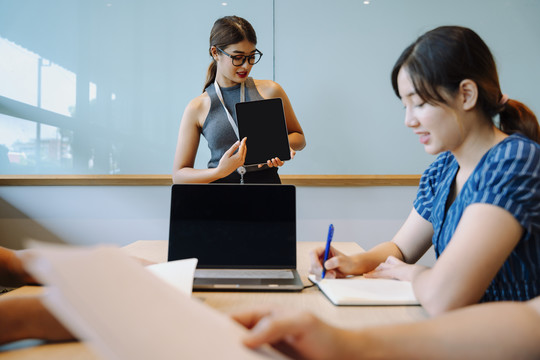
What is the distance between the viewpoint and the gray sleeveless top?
6.51 ft

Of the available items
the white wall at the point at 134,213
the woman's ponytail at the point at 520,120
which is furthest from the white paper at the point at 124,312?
the white wall at the point at 134,213

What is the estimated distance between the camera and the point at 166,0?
289cm

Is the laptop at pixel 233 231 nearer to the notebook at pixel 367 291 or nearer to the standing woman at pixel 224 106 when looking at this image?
the notebook at pixel 367 291

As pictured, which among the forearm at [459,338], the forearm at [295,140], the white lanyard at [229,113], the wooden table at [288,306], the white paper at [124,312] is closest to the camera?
the white paper at [124,312]

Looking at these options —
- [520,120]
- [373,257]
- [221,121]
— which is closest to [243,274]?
[373,257]

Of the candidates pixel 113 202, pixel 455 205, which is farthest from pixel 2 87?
pixel 455 205

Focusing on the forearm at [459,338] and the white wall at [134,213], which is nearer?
the forearm at [459,338]

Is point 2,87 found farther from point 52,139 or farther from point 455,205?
point 455,205

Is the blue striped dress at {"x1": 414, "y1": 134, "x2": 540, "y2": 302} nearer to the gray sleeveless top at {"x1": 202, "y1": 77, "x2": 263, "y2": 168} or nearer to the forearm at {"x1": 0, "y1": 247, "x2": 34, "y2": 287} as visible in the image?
the forearm at {"x1": 0, "y1": 247, "x2": 34, "y2": 287}

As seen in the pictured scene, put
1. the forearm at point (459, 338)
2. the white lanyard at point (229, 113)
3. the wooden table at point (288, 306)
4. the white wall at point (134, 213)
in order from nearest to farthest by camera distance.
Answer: the forearm at point (459, 338) < the wooden table at point (288, 306) < the white lanyard at point (229, 113) < the white wall at point (134, 213)

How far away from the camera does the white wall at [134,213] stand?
9.23 ft

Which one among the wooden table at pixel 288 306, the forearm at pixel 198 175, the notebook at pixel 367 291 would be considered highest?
the forearm at pixel 198 175

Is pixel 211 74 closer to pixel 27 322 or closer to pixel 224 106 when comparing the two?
pixel 224 106

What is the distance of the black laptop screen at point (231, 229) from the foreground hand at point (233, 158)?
2.34ft
